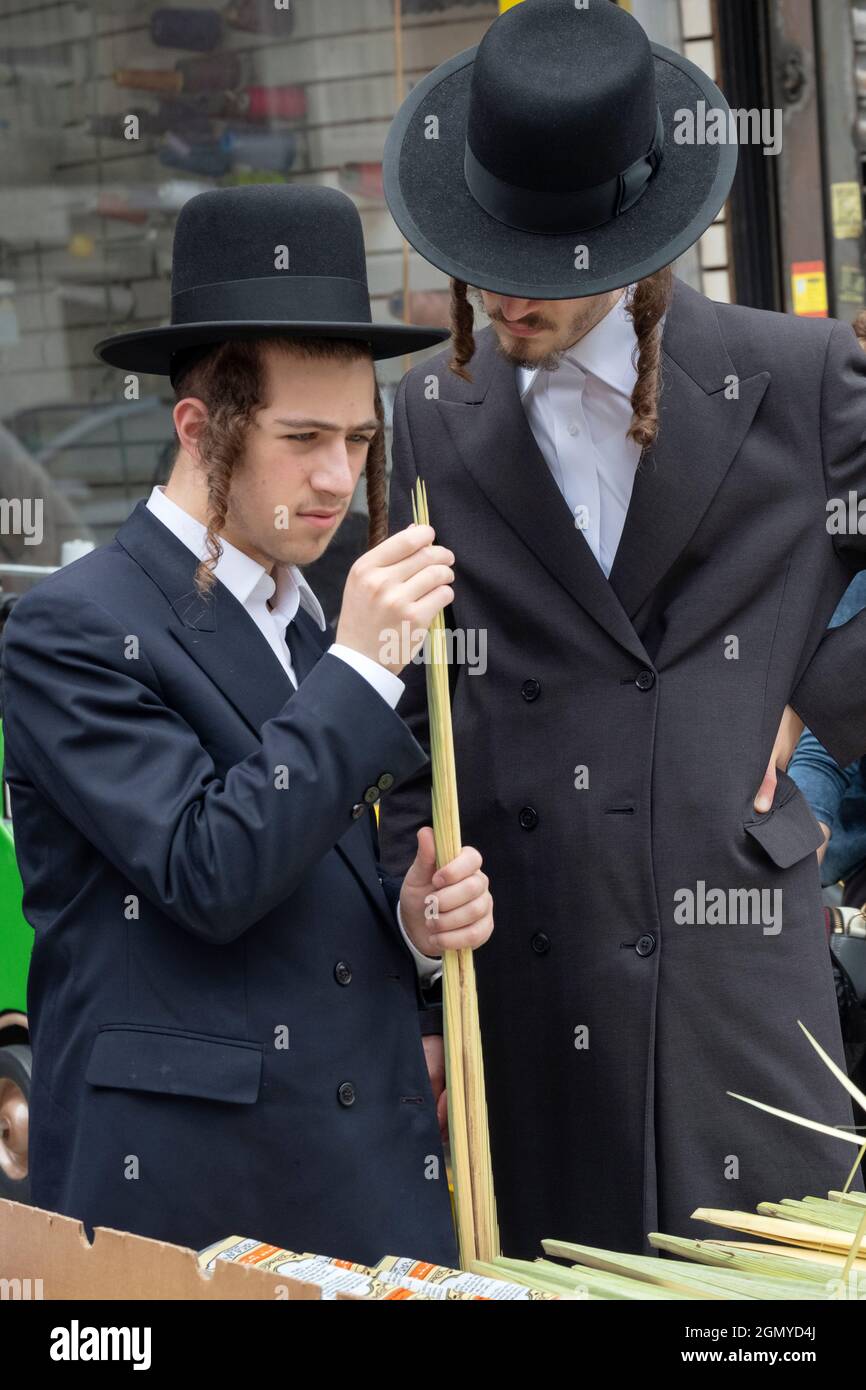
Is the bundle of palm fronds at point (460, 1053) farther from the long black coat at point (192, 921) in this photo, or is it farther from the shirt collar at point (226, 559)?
the shirt collar at point (226, 559)

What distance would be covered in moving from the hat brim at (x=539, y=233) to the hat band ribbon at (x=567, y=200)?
0.04 ft

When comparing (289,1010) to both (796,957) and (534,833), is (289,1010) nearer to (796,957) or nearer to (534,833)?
(534,833)

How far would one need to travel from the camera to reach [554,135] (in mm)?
2037

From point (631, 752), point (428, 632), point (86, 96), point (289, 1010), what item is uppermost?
point (86, 96)

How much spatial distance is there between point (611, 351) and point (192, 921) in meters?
1.06

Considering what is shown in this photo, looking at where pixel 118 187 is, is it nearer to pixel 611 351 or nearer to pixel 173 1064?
pixel 611 351

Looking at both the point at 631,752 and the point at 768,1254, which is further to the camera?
the point at 631,752

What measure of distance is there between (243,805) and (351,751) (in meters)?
0.13

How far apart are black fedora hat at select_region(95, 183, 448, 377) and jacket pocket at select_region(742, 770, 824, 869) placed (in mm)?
799

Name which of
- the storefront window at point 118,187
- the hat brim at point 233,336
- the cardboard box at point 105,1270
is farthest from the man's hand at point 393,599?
the storefront window at point 118,187

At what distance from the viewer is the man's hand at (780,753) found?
7.71 ft

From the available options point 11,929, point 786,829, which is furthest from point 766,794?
point 11,929

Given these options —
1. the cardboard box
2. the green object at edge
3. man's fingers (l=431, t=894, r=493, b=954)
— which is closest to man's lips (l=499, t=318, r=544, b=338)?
man's fingers (l=431, t=894, r=493, b=954)
